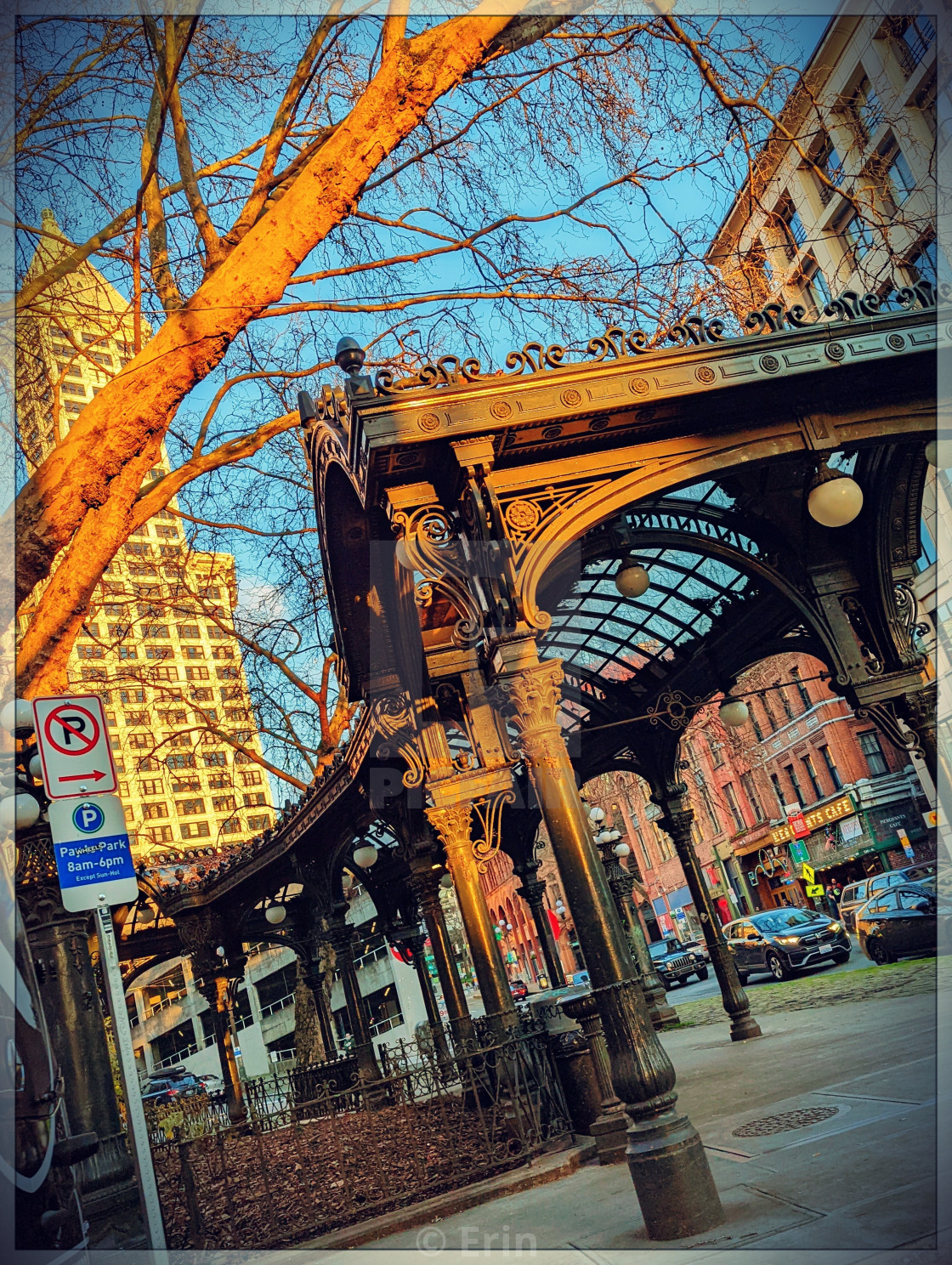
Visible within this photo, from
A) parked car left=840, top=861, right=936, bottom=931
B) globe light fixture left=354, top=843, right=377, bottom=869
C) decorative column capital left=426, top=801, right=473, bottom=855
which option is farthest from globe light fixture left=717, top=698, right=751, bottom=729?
parked car left=840, top=861, right=936, bottom=931

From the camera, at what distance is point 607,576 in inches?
412

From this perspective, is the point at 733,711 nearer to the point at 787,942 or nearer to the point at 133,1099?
the point at 133,1099

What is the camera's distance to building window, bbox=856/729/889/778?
1415 inches

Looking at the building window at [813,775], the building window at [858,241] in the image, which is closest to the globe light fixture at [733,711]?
the building window at [858,241]

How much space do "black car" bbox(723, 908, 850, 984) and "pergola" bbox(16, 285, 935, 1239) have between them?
860cm

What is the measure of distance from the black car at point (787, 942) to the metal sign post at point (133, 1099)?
17.3 metres

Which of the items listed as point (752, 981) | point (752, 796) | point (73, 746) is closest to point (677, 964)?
point (752, 981)

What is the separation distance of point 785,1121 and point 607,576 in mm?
5348

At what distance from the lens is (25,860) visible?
709cm

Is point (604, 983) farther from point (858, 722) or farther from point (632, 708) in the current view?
point (858, 722)

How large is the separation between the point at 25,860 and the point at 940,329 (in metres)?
7.45

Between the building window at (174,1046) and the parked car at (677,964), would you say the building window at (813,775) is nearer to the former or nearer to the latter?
the parked car at (677,964)

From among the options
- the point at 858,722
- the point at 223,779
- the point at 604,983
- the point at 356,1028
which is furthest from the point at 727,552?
the point at 858,722

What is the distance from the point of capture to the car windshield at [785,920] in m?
21.6
